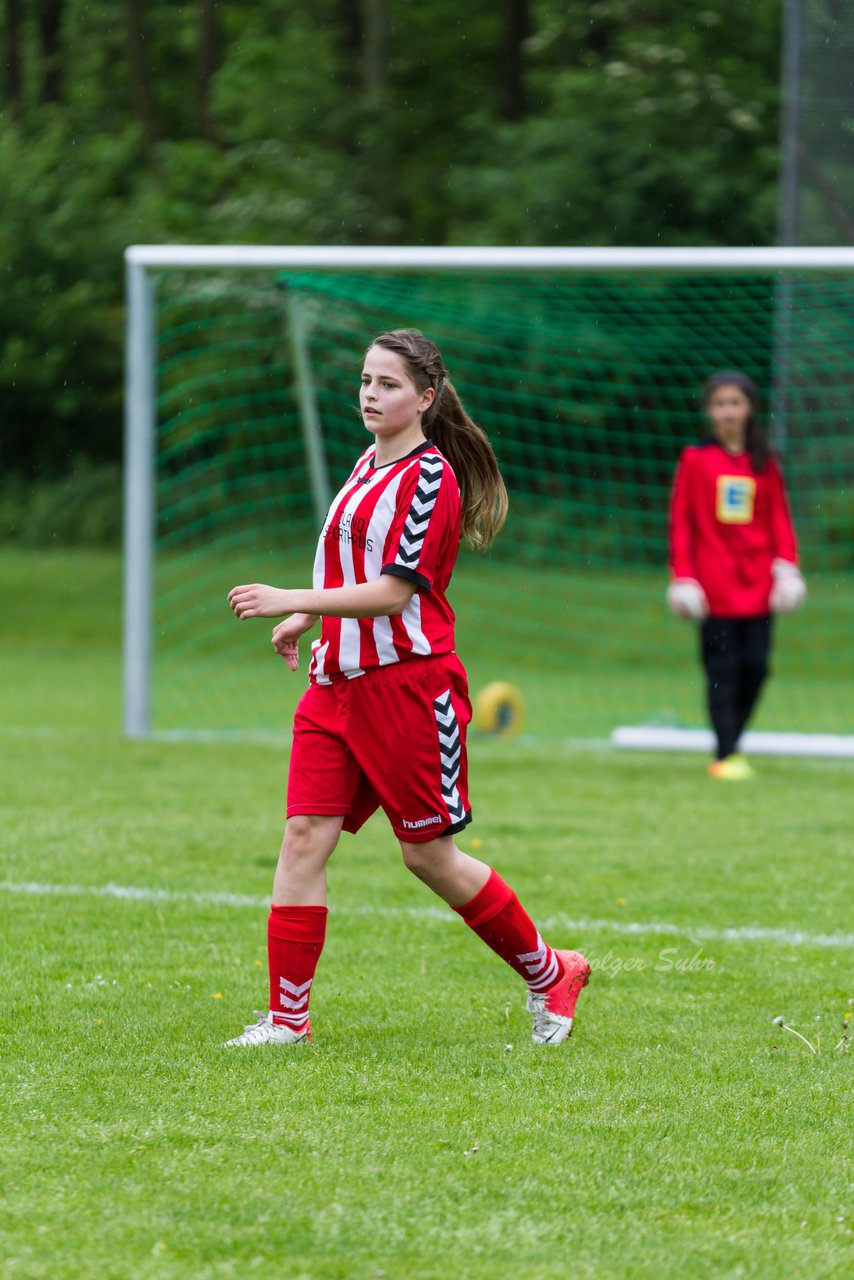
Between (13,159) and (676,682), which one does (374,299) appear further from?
(13,159)

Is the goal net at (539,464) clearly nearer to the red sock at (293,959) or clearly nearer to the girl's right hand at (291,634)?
the girl's right hand at (291,634)

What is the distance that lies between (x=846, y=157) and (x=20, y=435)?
13.2 m

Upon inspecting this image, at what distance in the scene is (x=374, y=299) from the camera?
37.8ft

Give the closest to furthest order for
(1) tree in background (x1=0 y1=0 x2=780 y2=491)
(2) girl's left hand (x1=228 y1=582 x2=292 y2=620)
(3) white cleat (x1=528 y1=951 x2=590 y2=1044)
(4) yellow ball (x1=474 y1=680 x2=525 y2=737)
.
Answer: (2) girl's left hand (x1=228 y1=582 x2=292 y2=620) → (3) white cleat (x1=528 y1=951 x2=590 y2=1044) → (4) yellow ball (x1=474 y1=680 x2=525 y2=737) → (1) tree in background (x1=0 y1=0 x2=780 y2=491)

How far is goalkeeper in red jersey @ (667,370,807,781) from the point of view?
8789 mm

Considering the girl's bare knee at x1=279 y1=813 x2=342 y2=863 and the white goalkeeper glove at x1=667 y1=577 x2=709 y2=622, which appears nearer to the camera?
the girl's bare knee at x1=279 y1=813 x2=342 y2=863

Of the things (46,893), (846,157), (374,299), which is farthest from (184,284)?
(46,893)

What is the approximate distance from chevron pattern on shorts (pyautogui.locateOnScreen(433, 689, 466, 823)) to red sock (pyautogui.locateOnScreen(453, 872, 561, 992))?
22 cm

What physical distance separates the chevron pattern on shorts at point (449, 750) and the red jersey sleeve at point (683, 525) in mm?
4686

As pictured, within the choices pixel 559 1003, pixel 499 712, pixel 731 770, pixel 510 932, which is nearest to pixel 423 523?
pixel 510 932

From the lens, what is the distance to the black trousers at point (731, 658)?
882 cm

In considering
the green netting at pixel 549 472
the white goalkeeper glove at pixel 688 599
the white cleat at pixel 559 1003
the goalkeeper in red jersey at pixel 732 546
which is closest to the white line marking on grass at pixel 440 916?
the white cleat at pixel 559 1003

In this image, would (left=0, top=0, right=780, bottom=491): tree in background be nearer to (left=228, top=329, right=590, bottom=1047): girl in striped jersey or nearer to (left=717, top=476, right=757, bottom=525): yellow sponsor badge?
(left=717, top=476, right=757, bottom=525): yellow sponsor badge

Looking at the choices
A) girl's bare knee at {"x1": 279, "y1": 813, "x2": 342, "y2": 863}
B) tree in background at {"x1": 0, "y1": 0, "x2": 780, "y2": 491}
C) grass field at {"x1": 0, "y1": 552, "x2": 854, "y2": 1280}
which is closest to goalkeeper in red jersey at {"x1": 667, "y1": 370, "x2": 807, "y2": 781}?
grass field at {"x1": 0, "y1": 552, "x2": 854, "y2": 1280}
